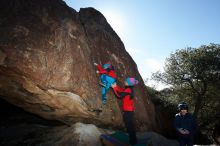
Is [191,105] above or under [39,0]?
under

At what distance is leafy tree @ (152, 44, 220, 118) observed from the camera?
2400 centimetres

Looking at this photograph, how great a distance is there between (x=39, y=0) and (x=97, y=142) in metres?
7.18

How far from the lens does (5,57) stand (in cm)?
838

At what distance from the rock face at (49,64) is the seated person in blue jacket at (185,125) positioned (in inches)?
150

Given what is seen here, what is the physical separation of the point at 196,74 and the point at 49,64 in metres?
20.0

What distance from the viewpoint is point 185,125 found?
30.8ft

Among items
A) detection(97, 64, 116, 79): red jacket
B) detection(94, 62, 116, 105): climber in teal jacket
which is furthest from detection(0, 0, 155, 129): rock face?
detection(97, 64, 116, 79): red jacket

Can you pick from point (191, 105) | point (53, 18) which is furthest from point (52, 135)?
point (191, 105)

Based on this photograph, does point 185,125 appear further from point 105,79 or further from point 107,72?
point 107,72

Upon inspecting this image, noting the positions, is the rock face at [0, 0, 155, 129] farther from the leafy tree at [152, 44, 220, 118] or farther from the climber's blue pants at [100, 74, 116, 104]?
the leafy tree at [152, 44, 220, 118]

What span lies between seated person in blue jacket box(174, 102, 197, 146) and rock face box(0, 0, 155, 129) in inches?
150

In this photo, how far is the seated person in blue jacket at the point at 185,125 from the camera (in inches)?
366

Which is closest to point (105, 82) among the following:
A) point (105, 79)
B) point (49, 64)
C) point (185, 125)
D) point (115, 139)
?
point (105, 79)

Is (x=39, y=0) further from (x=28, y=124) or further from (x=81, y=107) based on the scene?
(x=28, y=124)
